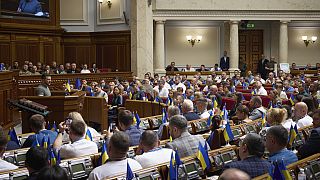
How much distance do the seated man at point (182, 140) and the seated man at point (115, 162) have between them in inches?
50.9

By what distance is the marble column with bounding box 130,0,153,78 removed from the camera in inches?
859

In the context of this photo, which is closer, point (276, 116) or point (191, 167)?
point (191, 167)

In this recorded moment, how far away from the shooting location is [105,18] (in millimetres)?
23312

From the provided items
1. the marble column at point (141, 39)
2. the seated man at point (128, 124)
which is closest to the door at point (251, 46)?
the marble column at point (141, 39)

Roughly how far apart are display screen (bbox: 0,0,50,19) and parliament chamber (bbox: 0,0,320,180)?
0.05m

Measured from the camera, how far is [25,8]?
21.0m

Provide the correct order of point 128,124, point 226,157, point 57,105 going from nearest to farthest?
point 226,157, point 128,124, point 57,105

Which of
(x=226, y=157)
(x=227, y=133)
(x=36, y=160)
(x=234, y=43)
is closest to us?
(x=36, y=160)

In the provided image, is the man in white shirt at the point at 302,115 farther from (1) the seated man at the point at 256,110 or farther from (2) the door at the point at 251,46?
(2) the door at the point at 251,46

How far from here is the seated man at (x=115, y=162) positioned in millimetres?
4738

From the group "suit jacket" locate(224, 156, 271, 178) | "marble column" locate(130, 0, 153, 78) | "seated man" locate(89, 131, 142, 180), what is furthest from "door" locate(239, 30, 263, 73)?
"seated man" locate(89, 131, 142, 180)

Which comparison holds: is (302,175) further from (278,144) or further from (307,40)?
(307,40)

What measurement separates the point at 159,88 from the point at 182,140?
10161 mm

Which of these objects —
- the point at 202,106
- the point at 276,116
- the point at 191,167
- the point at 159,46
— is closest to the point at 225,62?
the point at 159,46
